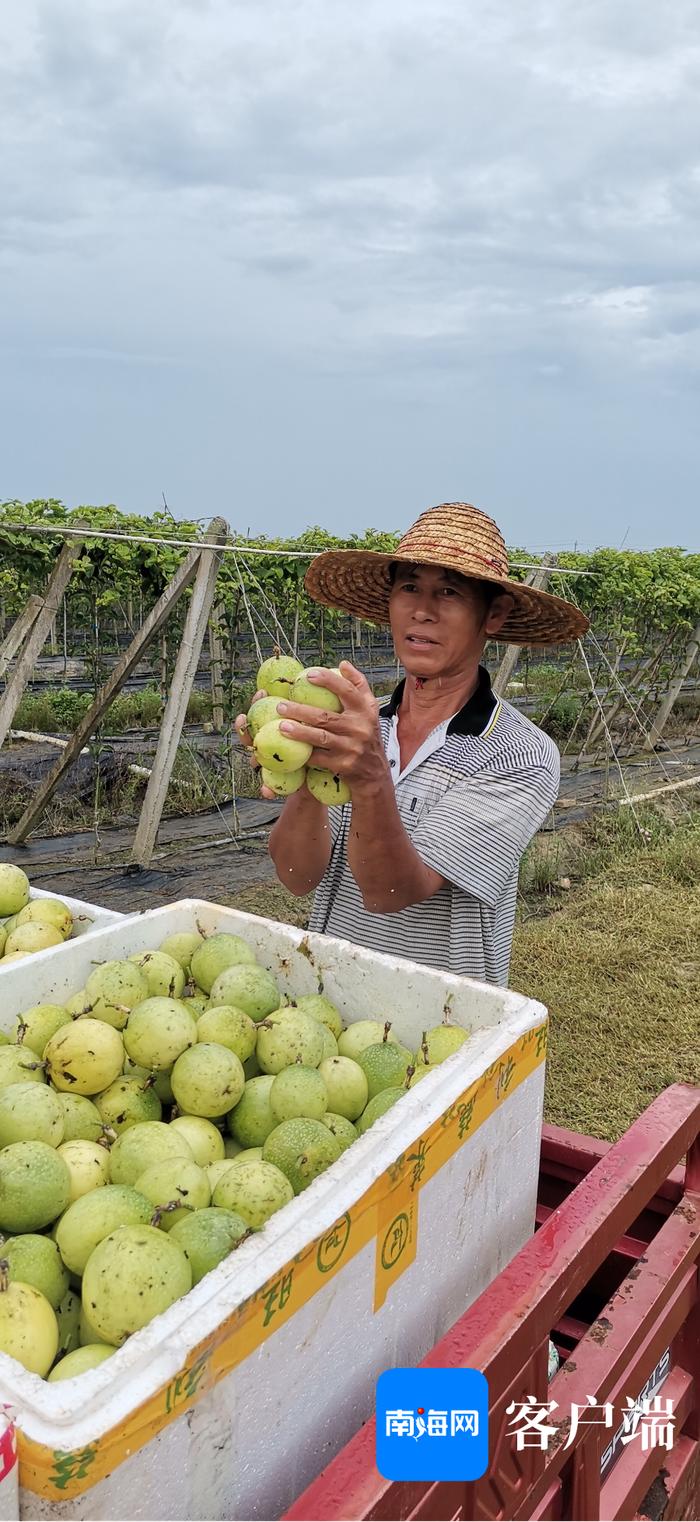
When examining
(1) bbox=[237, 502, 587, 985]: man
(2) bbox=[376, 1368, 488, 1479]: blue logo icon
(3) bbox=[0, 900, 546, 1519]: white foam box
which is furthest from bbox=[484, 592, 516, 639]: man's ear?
(2) bbox=[376, 1368, 488, 1479]: blue logo icon

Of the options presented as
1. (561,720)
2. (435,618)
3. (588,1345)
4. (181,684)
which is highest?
(435,618)

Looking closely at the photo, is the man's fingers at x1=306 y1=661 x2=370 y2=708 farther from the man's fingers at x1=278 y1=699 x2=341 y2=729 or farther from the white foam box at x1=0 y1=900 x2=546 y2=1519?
the white foam box at x1=0 y1=900 x2=546 y2=1519

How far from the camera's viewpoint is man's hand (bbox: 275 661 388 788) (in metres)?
1.58

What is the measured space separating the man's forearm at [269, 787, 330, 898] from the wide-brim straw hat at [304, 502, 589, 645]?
574 millimetres

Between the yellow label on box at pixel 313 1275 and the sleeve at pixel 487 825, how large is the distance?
23.3 inches

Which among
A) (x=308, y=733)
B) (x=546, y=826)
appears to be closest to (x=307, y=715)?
(x=308, y=733)

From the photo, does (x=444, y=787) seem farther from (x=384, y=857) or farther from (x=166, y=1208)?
(x=166, y=1208)

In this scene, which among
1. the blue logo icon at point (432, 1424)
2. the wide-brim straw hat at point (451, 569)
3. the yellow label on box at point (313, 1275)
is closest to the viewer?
the yellow label on box at point (313, 1275)

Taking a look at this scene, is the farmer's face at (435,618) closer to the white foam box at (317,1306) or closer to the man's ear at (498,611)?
the man's ear at (498,611)

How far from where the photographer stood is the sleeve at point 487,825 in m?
2.09

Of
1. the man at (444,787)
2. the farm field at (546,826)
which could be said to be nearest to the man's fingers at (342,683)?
the man at (444,787)

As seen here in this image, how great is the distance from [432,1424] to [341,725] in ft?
3.05

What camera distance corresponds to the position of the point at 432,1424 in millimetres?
1054

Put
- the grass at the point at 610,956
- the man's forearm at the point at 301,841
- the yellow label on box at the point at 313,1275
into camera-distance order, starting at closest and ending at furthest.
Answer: the yellow label on box at the point at 313,1275 < the man's forearm at the point at 301,841 < the grass at the point at 610,956
